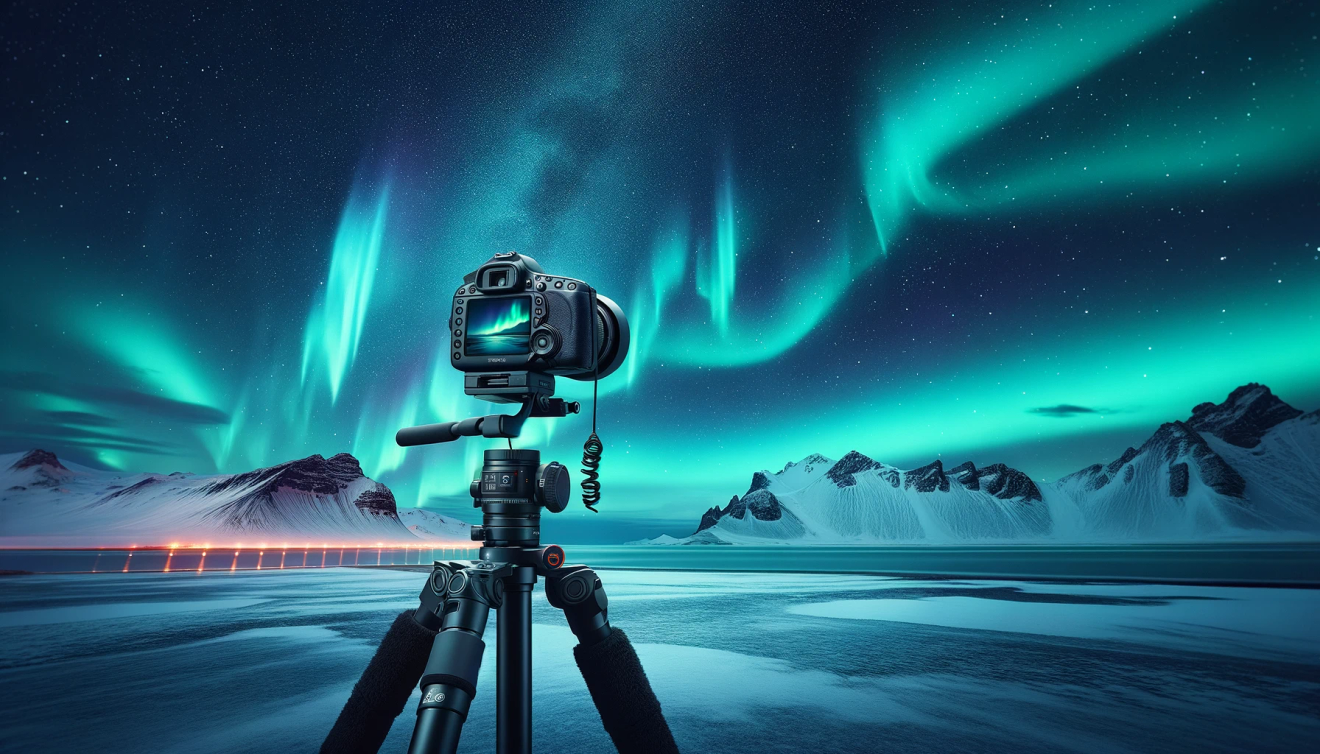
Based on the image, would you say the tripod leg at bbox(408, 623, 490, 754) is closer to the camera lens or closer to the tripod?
the tripod

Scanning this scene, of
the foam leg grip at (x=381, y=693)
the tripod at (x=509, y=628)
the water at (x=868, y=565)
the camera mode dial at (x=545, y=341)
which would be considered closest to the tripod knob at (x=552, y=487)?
the tripod at (x=509, y=628)

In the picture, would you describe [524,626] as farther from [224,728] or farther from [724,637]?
[724,637]

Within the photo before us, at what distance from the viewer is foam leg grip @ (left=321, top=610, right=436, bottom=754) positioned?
235 centimetres

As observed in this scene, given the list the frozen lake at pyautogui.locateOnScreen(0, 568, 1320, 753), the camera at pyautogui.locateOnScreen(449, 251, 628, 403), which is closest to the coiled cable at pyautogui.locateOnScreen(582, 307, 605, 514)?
the camera at pyautogui.locateOnScreen(449, 251, 628, 403)

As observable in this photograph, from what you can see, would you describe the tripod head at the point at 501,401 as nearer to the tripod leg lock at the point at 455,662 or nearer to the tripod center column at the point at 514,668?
the tripod center column at the point at 514,668

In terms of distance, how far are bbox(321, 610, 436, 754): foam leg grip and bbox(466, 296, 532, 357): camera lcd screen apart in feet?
3.54

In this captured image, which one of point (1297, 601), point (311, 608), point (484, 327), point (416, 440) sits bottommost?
point (1297, 601)

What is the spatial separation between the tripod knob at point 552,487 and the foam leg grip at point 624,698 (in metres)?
0.54

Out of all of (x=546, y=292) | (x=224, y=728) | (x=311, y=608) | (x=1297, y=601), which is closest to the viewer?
(x=546, y=292)

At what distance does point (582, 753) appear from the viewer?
4086mm

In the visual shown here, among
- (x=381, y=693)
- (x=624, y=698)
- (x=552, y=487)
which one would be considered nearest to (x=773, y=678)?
(x=624, y=698)

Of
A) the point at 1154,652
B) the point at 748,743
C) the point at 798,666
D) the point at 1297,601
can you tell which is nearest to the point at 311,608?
the point at 798,666

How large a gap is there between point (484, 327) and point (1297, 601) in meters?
19.5

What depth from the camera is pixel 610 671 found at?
2352mm
